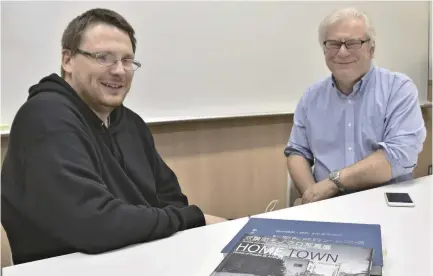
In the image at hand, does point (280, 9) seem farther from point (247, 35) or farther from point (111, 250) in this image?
point (111, 250)

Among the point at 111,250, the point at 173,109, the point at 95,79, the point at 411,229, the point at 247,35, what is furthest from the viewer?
the point at 247,35

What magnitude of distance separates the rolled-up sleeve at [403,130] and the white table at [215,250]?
331 millimetres

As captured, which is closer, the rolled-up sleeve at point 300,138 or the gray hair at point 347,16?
the gray hair at point 347,16

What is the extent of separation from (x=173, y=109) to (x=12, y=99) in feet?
2.44

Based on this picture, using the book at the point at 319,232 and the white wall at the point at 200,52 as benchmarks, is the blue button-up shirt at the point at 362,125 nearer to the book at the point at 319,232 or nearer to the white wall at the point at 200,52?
the white wall at the point at 200,52

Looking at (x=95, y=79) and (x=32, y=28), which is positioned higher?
(x=32, y=28)

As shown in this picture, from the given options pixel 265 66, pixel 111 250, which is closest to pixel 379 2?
pixel 265 66

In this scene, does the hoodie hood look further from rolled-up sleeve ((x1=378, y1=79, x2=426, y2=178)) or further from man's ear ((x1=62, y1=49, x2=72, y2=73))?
rolled-up sleeve ((x1=378, y1=79, x2=426, y2=178))

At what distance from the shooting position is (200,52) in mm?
2244

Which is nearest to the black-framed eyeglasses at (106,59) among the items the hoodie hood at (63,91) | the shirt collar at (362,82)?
the hoodie hood at (63,91)

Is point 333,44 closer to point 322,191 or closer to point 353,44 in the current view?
point 353,44

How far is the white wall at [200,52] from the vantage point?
1851mm

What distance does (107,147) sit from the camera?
4.00 ft

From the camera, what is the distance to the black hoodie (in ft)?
3.18
